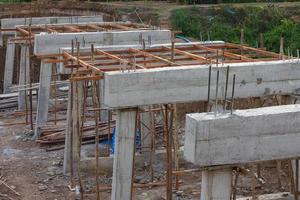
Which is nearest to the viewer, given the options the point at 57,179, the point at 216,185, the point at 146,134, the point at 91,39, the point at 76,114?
the point at 216,185

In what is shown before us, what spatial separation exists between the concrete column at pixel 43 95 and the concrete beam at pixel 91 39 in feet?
4.00

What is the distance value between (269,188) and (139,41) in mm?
4857

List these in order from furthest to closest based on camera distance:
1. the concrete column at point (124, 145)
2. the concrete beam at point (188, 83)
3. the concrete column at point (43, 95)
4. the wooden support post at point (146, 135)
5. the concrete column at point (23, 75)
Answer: the concrete column at point (23, 75) → the concrete column at point (43, 95) → the wooden support post at point (146, 135) → the concrete column at point (124, 145) → the concrete beam at point (188, 83)

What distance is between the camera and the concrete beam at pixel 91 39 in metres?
14.7

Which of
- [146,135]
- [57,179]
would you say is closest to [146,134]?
[146,135]

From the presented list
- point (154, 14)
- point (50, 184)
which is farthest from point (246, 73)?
point (154, 14)

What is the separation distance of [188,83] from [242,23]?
1749 cm

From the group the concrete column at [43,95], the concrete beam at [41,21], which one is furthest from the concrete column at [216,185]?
the concrete beam at [41,21]

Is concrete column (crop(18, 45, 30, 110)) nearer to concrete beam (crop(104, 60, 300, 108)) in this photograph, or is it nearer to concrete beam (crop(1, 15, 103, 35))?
concrete beam (crop(1, 15, 103, 35))

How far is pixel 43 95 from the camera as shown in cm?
1600

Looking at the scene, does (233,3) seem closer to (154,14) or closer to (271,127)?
(154,14)

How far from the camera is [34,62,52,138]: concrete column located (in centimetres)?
1588

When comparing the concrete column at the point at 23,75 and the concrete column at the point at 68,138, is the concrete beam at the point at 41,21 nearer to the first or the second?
the concrete column at the point at 23,75

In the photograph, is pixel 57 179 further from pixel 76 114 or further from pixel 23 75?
pixel 23 75
